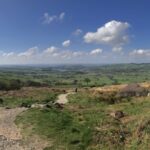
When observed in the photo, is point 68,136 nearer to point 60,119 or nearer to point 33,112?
point 60,119

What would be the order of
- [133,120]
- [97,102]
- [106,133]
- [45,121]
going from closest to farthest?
[106,133] → [133,120] → [45,121] → [97,102]

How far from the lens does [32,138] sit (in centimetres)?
2298

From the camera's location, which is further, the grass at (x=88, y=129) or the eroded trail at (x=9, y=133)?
the eroded trail at (x=9, y=133)

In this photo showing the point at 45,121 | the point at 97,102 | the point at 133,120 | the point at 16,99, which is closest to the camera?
the point at 133,120

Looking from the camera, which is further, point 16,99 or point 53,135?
point 16,99

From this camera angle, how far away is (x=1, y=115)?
3250 centimetres

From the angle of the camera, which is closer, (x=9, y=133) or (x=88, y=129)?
(x=88, y=129)

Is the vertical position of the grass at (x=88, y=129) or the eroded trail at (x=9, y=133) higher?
the grass at (x=88, y=129)

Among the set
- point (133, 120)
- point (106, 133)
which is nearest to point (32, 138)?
point (106, 133)

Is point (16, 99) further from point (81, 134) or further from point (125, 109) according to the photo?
point (81, 134)

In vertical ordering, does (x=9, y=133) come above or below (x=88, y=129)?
below

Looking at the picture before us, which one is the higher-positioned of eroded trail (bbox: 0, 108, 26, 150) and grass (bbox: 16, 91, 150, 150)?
grass (bbox: 16, 91, 150, 150)

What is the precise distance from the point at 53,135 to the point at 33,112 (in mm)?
9548

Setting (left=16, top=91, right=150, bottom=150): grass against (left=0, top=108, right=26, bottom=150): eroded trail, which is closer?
(left=16, top=91, right=150, bottom=150): grass
